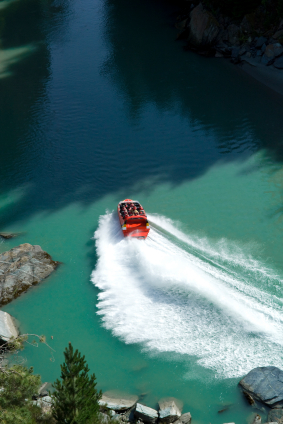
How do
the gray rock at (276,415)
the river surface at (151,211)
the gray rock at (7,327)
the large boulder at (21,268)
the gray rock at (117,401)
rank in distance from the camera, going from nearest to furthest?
the gray rock at (276,415)
the gray rock at (117,401)
the river surface at (151,211)
the gray rock at (7,327)
the large boulder at (21,268)

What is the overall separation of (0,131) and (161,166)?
14.5 meters

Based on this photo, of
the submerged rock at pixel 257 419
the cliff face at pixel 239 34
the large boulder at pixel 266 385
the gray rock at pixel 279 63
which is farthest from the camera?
the cliff face at pixel 239 34

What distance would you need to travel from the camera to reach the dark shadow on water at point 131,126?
27.0 meters

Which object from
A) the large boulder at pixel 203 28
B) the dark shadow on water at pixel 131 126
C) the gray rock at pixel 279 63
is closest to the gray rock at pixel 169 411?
the dark shadow on water at pixel 131 126

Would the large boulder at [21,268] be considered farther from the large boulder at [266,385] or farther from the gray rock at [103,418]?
the large boulder at [266,385]

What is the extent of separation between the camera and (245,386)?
1455 centimetres

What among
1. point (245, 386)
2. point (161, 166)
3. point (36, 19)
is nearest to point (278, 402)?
point (245, 386)

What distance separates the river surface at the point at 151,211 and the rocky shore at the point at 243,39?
1604mm

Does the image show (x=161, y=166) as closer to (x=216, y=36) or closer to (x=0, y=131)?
(x=0, y=131)

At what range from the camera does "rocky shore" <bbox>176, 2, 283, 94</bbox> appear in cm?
3700

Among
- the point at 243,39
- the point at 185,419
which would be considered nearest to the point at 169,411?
the point at 185,419

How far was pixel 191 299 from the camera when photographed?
18.0 meters

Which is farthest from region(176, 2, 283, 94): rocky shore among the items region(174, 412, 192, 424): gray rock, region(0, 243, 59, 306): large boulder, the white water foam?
region(174, 412, 192, 424): gray rock

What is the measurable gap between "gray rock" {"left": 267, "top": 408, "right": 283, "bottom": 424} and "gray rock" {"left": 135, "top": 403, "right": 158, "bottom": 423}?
12.6 feet
